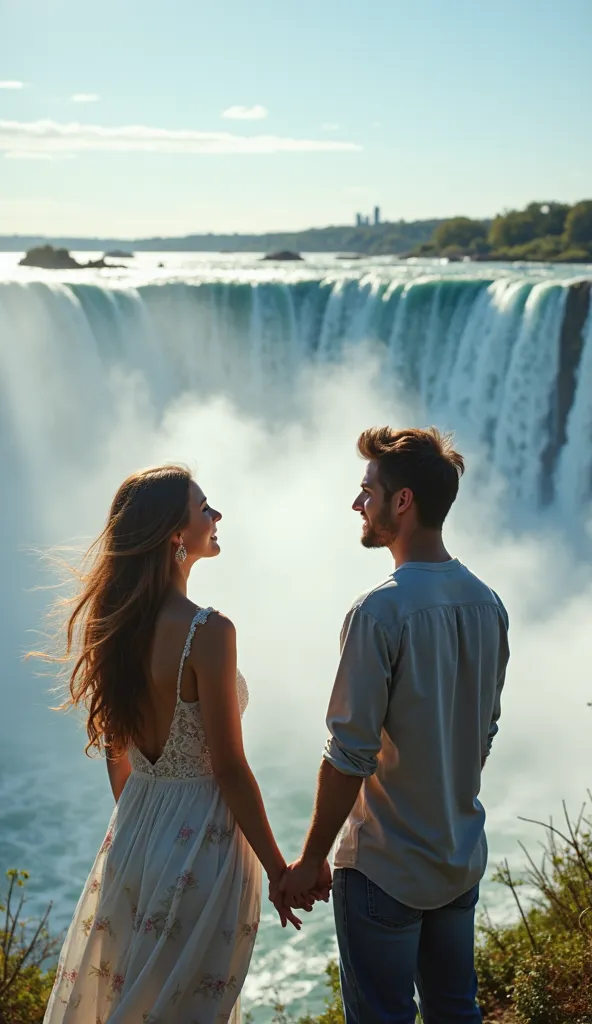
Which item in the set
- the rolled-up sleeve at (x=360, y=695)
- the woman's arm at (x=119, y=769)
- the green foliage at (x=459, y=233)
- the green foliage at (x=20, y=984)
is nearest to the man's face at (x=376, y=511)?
the rolled-up sleeve at (x=360, y=695)

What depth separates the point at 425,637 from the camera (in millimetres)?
2051

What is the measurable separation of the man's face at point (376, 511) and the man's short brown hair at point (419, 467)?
1 centimetres

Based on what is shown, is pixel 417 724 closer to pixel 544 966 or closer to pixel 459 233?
pixel 544 966

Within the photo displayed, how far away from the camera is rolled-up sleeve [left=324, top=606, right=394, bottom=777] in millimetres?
2008

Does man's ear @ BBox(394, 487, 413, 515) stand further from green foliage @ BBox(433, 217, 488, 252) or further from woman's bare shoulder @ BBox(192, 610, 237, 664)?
green foliage @ BBox(433, 217, 488, 252)

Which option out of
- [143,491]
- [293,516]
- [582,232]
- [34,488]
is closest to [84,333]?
[34,488]

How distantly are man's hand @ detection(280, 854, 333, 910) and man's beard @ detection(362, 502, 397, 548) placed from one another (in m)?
0.67

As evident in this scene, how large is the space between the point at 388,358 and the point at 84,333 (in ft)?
14.6

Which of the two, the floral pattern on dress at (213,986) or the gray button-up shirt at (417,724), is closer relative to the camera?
the gray button-up shirt at (417,724)

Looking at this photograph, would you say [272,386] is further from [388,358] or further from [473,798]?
[473,798]

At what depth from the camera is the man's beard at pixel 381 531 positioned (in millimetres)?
2164

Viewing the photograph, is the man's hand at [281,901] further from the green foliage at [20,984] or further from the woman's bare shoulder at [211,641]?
the green foliage at [20,984]

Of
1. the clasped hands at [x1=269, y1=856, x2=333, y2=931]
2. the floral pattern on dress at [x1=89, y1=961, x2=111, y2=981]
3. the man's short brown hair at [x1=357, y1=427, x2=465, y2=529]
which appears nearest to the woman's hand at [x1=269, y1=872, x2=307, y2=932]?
the clasped hands at [x1=269, y1=856, x2=333, y2=931]

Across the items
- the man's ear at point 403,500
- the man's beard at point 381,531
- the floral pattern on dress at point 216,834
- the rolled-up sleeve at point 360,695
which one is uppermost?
the man's ear at point 403,500
